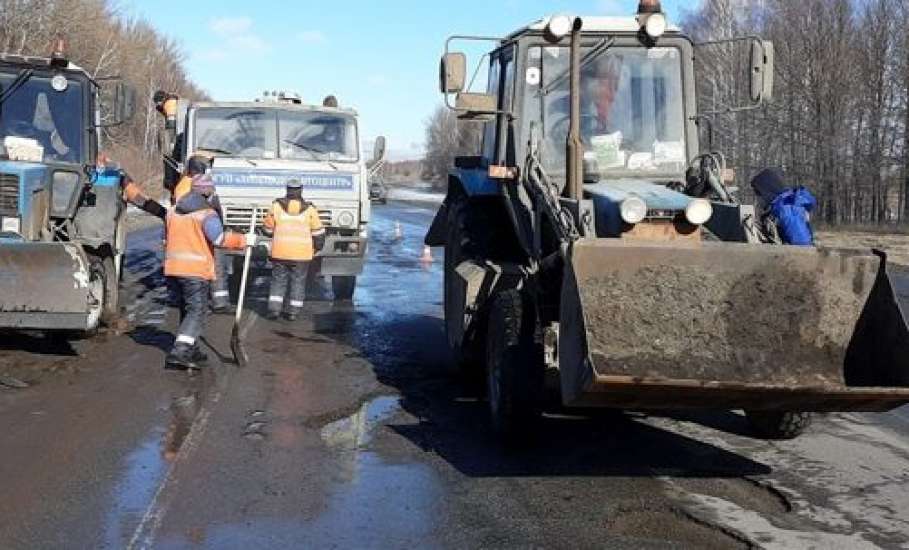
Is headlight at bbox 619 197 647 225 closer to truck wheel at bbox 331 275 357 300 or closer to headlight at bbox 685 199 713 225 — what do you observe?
headlight at bbox 685 199 713 225

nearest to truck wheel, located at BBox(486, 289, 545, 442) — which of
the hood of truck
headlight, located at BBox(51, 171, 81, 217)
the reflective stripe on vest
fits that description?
headlight, located at BBox(51, 171, 81, 217)

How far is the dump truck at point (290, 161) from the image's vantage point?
1198 centimetres

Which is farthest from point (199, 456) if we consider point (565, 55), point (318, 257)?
point (318, 257)

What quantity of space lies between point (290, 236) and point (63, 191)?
2529mm

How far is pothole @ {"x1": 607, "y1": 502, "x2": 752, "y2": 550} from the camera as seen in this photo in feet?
15.4

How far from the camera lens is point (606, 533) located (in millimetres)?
4797

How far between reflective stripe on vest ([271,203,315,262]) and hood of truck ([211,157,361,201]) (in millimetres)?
797

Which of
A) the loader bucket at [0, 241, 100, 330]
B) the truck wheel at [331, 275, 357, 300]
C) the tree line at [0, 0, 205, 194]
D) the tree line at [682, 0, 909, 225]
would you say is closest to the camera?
the loader bucket at [0, 241, 100, 330]

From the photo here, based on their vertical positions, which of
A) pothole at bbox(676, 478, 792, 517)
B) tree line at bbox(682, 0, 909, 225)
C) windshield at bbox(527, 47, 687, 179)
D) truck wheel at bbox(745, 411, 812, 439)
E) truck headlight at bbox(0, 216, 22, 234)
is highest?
tree line at bbox(682, 0, 909, 225)

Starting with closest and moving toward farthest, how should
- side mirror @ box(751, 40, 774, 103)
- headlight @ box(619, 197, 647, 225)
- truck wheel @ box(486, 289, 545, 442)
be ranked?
headlight @ box(619, 197, 647, 225) < truck wheel @ box(486, 289, 545, 442) < side mirror @ box(751, 40, 774, 103)

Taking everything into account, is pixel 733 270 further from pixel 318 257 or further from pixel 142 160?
pixel 142 160

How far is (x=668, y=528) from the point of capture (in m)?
4.87

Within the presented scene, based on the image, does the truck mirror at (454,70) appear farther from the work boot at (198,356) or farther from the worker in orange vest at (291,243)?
the worker in orange vest at (291,243)

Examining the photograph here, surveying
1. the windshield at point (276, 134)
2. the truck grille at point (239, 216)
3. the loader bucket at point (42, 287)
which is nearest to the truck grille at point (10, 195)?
the loader bucket at point (42, 287)
